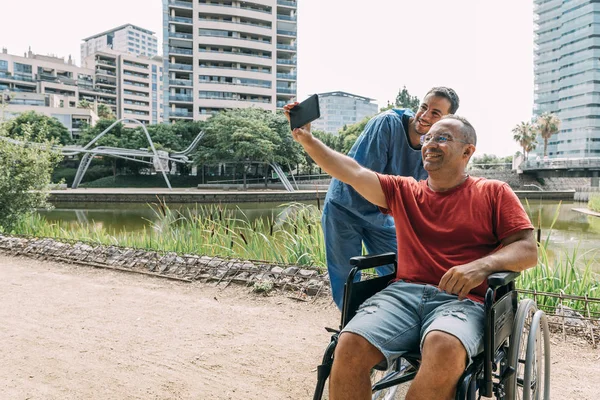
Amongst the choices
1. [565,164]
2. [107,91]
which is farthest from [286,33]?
[107,91]

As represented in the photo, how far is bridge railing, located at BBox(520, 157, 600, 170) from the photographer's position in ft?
114

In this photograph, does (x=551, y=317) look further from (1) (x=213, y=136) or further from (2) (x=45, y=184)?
(1) (x=213, y=136)

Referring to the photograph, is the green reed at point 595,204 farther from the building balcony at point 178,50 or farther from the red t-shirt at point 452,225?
the building balcony at point 178,50

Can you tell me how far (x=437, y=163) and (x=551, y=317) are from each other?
7.24ft

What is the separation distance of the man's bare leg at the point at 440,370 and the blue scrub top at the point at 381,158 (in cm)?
104

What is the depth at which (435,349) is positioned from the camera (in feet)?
4.44

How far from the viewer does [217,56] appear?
168 ft

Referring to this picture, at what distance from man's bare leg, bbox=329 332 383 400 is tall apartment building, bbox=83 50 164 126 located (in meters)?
78.6

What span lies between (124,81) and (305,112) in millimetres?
82363

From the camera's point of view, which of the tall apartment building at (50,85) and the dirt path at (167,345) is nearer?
the dirt path at (167,345)

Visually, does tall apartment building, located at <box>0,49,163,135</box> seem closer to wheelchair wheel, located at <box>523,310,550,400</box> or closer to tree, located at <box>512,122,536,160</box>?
tree, located at <box>512,122,536,160</box>

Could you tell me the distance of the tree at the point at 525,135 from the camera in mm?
51719

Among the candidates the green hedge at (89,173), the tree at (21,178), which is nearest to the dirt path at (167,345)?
the tree at (21,178)

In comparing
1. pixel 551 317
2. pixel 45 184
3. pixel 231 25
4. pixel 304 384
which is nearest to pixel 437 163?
pixel 304 384
